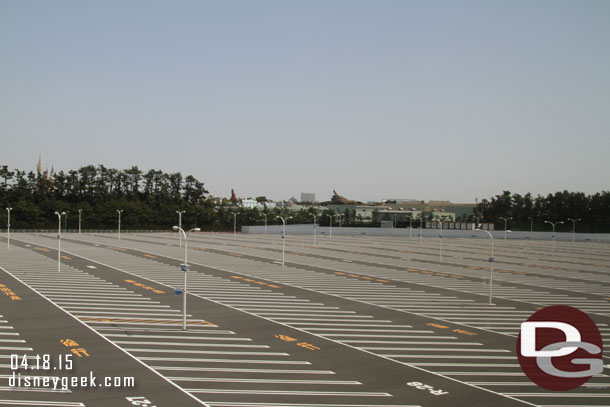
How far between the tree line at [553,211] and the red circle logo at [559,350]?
134290 mm

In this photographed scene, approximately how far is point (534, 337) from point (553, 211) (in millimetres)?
158596

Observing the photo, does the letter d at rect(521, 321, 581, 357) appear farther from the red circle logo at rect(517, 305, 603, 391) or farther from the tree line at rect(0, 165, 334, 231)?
the tree line at rect(0, 165, 334, 231)

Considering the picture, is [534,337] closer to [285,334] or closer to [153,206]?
[285,334]

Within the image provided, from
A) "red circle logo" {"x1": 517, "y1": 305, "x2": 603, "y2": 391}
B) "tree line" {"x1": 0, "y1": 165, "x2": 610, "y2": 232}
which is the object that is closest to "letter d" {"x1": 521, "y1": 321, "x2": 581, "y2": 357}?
"red circle logo" {"x1": 517, "y1": 305, "x2": 603, "y2": 391}

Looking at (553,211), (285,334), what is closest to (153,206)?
(553,211)

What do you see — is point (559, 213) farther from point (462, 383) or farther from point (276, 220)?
point (462, 383)

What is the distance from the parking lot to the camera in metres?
16.9

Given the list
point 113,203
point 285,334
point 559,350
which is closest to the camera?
point 559,350

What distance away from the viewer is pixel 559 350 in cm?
2236

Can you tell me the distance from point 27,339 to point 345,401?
14.2m

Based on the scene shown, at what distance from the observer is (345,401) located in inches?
638

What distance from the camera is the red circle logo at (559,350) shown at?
752 inches

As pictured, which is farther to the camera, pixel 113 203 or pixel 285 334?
pixel 113 203

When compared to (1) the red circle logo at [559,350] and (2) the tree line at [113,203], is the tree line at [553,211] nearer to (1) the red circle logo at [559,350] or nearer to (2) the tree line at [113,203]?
(2) the tree line at [113,203]
